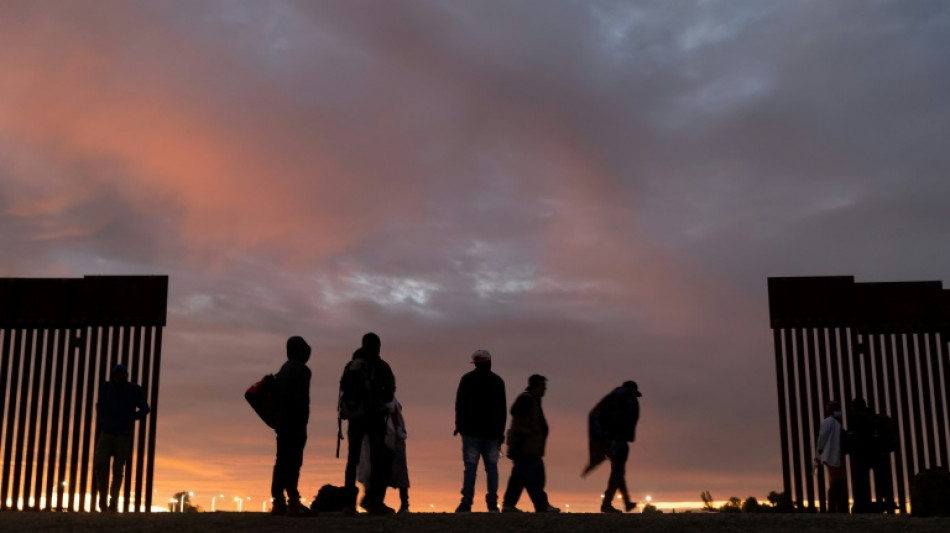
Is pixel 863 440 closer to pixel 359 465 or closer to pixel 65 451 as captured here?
pixel 359 465

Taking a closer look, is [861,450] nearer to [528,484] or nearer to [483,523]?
[528,484]

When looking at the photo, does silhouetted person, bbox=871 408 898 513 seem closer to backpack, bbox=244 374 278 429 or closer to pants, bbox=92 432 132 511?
backpack, bbox=244 374 278 429

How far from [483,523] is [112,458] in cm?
589

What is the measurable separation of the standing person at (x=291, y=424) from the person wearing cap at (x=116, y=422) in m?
3.53

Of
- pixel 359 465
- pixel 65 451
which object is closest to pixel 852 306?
pixel 359 465

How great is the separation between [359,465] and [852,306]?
8.88m

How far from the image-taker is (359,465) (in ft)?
36.6

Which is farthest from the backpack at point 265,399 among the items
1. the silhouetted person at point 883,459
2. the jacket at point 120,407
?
the silhouetted person at point 883,459

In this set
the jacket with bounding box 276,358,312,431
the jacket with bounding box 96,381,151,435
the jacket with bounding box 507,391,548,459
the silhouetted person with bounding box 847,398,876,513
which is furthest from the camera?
the silhouetted person with bounding box 847,398,876,513

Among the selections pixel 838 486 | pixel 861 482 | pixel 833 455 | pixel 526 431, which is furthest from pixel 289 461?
pixel 861 482

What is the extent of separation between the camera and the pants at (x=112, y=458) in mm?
12883

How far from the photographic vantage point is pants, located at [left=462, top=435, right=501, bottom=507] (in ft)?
38.7

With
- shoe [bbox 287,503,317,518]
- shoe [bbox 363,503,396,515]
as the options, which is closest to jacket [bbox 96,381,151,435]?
shoe [bbox 287,503,317,518]

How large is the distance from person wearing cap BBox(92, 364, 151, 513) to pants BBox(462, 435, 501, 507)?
4.43 metres
